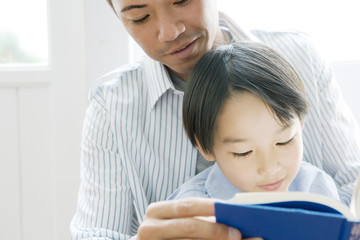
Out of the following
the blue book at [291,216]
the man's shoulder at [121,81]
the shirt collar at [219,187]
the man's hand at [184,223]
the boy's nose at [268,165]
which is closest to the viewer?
the blue book at [291,216]

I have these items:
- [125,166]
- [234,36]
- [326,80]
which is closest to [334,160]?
[326,80]

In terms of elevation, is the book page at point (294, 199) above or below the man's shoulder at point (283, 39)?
below

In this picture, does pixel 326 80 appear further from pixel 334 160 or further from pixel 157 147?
pixel 157 147

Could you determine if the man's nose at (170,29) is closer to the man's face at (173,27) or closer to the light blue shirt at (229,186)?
the man's face at (173,27)

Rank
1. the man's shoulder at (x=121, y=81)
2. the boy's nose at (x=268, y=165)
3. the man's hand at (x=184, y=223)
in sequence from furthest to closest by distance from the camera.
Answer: the man's shoulder at (x=121, y=81) → the boy's nose at (x=268, y=165) → the man's hand at (x=184, y=223)

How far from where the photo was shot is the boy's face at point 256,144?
116cm

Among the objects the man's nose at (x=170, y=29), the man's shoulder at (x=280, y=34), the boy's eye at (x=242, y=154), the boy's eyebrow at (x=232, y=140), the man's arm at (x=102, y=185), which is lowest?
the man's arm at (x=102, y=185)

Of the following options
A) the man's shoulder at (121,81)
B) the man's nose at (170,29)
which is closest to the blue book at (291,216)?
the man's nose at (170,29)

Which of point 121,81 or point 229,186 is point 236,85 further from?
point 121,81

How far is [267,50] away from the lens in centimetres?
130

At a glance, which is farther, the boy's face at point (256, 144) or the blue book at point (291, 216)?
the boy's face at point (256, 144)

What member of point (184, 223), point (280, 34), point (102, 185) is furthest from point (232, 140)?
point (280, 34)

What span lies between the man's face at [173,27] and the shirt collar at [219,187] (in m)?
0.32

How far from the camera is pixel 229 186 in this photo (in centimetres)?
133
